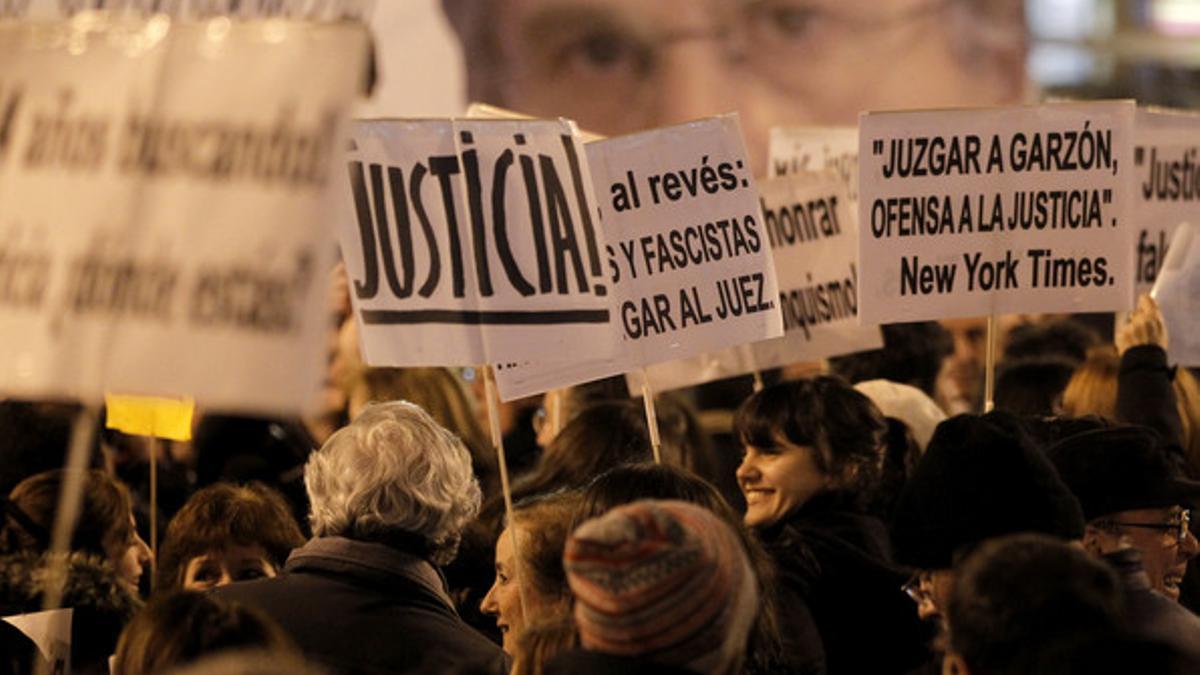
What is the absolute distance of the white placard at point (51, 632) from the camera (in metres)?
5.21

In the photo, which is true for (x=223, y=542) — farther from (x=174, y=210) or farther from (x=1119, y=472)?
(x=1119, y=472)

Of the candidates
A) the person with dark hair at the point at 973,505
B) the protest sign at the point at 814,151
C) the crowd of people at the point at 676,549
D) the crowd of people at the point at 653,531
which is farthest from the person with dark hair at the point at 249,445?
the person with dark hair at the point at 973,505

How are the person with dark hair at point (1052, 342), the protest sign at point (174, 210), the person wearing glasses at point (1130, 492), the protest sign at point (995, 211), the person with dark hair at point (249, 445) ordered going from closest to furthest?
the protest sign at point (174, 210)
the person wearing glasses at point (1130, 492)
the protest sign at point (995, 211)
the person with dark hair at point (249, 445)
the person with dark hair at point (1052, 342)

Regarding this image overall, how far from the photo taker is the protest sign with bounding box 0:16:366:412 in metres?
3.95

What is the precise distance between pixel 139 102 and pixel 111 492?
74.6 inches

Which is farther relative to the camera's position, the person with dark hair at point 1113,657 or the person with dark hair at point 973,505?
the person with dark hair at point 973,505

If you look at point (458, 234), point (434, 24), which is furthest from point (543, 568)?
point (434, 24)

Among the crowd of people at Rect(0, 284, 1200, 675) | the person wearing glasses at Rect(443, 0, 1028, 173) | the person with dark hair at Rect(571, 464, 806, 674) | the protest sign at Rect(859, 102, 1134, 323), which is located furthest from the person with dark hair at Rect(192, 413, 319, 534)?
the person wearing glasses at Rect(443, 0, 1028, 173)

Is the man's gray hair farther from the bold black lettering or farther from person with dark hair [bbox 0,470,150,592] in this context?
person with dark hair [bbox 0,470,150,592]

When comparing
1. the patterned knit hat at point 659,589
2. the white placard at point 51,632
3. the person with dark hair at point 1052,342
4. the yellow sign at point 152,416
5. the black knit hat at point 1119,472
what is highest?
the person with dark hair at point 1052,342

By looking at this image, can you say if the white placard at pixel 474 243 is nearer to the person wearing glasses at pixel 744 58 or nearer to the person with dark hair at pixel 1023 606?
the person with dark hair at pixel 1023 606

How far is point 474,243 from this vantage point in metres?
5.56

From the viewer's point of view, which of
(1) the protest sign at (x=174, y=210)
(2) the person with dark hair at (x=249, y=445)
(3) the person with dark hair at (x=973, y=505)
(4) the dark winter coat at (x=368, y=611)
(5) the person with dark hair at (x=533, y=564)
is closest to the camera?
(1) the protest sign at (x=174, y=210)

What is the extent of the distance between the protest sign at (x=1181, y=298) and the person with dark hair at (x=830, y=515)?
1948 millimetres
